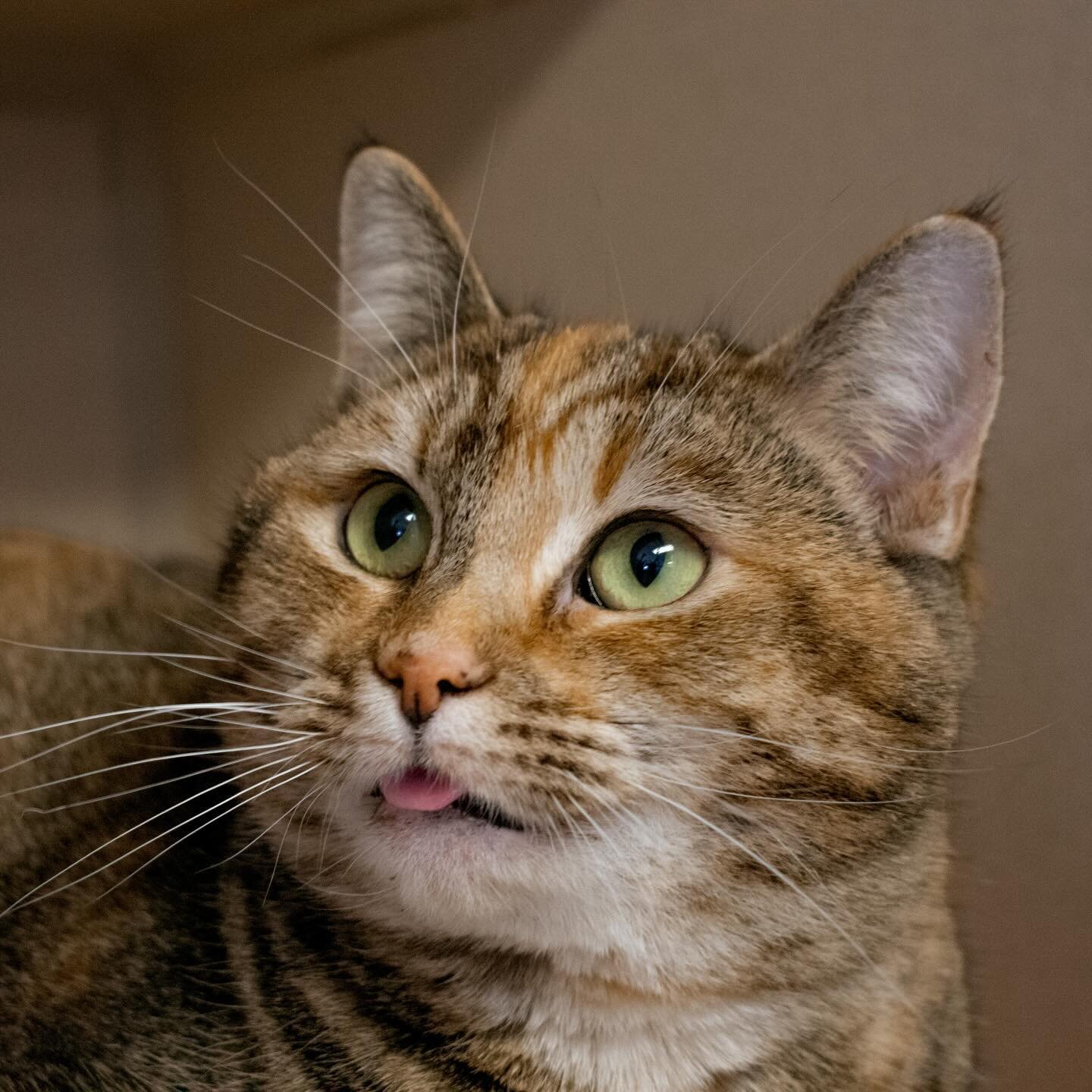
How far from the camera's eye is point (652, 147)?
1.37m

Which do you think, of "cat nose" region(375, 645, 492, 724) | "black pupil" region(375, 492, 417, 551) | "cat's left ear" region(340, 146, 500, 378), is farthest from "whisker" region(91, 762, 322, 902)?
"cat's left ear" region(340, 146, 500, 378)

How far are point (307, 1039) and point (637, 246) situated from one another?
100 centimetres

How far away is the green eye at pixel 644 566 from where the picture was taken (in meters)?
0.87

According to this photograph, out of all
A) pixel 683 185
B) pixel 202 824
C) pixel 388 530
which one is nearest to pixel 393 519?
pixel 388 530

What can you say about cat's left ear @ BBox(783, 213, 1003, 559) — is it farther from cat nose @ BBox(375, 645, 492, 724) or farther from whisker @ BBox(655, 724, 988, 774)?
cat nose @ BBox(375, 645, 492, 724)

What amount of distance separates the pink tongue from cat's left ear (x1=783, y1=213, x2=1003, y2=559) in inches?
16.4

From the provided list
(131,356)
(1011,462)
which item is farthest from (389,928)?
(131,356)

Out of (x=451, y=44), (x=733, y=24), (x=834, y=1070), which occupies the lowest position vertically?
(x=834, y=1070)

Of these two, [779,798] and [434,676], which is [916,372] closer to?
[779,798]

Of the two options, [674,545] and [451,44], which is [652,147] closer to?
[451,44]

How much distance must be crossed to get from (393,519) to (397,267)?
32 cm

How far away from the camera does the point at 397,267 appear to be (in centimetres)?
116

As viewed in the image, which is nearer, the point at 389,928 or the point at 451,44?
the point at 389,928

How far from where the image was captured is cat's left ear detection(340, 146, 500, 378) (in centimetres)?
110
